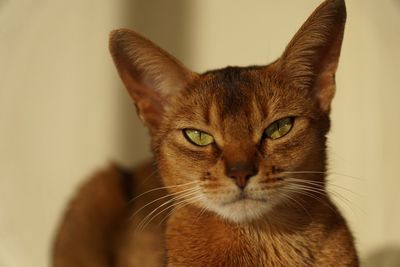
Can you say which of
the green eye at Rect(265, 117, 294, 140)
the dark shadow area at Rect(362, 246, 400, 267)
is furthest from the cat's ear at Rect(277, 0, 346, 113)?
the dark shadow area at Rect(362, 246, 400, 267)

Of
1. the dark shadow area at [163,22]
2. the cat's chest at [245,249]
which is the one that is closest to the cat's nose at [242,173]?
the cat's chest at [245,249]

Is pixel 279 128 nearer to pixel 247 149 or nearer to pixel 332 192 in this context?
pixel 247 149

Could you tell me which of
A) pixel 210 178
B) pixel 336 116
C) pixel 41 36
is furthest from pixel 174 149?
pixel 41 36

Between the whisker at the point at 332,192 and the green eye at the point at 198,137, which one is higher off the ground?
the green eye at the point at 198,137

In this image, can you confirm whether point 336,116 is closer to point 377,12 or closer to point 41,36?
point 377,12

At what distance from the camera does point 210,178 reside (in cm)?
114

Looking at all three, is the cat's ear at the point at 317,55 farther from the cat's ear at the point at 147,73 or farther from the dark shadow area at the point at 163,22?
the dark shadow area at the point at 163,22

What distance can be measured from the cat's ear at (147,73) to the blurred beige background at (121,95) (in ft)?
0.72

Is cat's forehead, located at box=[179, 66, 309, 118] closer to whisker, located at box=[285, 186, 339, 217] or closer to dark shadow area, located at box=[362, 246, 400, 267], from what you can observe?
whisker, located at box=[285, 186, 339, 217]

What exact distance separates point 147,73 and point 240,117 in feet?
0.96

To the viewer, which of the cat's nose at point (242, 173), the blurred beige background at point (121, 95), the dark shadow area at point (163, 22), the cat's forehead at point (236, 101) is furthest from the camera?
the dark shadow area at point (163, 22)

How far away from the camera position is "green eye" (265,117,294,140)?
118 centimetres

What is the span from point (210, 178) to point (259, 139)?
0.45 feet

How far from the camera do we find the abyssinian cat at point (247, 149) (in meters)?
1.13
